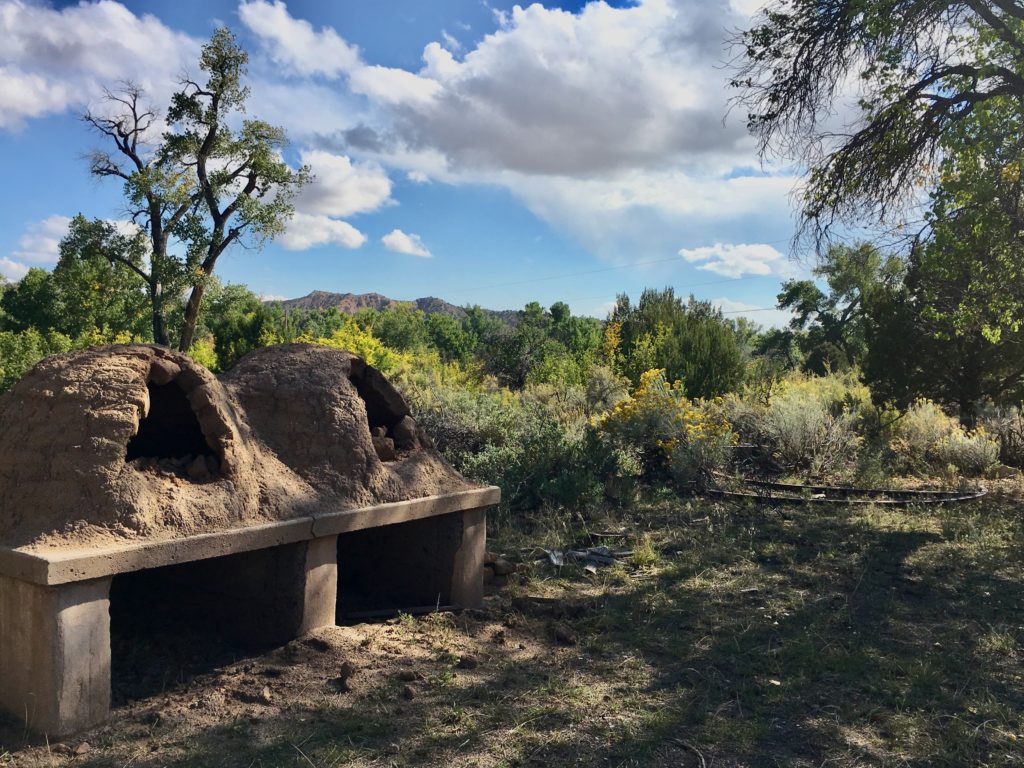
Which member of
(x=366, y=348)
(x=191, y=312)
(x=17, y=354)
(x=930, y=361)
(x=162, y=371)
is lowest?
(x=162, y=371)

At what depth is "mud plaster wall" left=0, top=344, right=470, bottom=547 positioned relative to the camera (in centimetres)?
348

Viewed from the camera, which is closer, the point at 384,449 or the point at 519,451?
the point at 384,449

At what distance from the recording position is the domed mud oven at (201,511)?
3.24 m

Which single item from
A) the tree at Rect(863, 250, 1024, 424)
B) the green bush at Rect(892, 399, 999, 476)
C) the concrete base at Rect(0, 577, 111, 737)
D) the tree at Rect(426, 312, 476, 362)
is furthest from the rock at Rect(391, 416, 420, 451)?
the tree at Rect(426, 312, 476, 362)

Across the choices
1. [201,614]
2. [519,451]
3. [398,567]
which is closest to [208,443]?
[201,614]

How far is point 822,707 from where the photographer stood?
3957 mm

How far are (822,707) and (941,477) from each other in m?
8.64

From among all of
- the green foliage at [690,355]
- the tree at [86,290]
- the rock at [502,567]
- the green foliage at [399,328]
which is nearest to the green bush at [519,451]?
the rock at [502,567]

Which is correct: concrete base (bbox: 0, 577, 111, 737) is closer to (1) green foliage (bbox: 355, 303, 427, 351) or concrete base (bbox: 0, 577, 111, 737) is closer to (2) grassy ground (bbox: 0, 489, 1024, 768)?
(2) grassy ground (bbox: 0, 489, 1024, 768)

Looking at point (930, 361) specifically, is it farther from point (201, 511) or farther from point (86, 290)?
point (86, 290)

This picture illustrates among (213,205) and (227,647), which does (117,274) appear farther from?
(227,647)

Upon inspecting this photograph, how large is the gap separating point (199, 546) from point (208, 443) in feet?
2.37

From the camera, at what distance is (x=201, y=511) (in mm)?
3766

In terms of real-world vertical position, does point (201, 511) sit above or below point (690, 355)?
below
